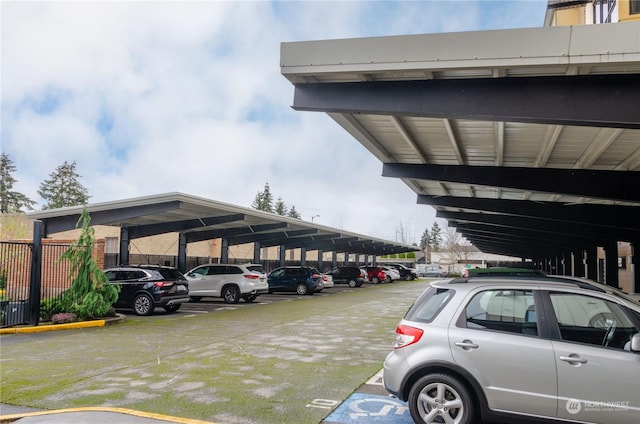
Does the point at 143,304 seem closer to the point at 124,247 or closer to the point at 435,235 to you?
the point at 124,247

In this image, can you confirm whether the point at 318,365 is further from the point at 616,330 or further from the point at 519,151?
the point at 519,151

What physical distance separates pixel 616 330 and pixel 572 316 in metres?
0.39

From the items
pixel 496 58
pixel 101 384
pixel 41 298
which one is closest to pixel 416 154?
pixel 496 58

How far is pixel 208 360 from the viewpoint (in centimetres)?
880

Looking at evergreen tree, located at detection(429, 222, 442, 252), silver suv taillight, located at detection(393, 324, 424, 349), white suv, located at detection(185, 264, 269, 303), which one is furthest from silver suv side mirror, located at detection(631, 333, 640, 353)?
evergreen tree, located at detection(429, 222, 442, 252)

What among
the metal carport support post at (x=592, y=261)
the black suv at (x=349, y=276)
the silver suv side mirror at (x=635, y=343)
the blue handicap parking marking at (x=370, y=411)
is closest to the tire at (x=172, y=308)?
the blue handicap parking marking at (x=370, y=411)

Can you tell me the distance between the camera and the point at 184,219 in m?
21.9

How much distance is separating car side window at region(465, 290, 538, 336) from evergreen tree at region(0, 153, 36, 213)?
228 ft

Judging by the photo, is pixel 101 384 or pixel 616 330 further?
pixel 101 384

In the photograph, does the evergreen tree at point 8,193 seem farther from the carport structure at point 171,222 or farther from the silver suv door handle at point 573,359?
the silver suv door handle at point 573,359

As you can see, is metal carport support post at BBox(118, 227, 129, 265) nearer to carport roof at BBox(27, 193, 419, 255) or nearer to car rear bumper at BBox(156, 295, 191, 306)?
carport roof at BBox(27, 193, 419, 255)

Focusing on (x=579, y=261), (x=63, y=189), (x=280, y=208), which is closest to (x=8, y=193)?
(x=63, y=189)

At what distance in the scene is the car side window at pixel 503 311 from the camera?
4.98 metres

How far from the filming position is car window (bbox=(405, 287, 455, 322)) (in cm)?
533
